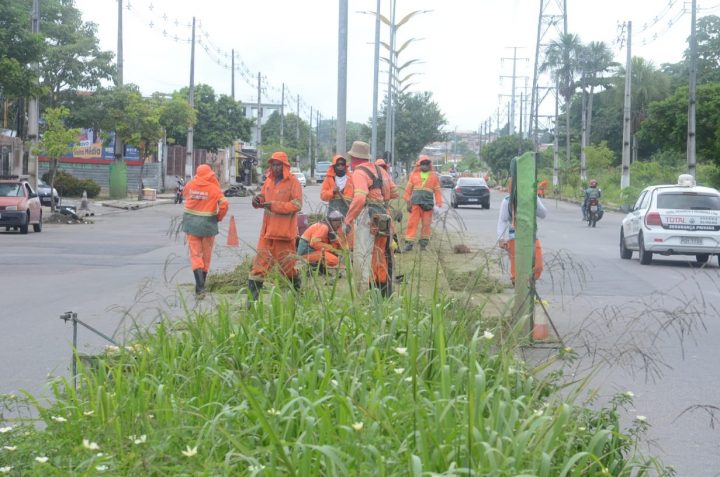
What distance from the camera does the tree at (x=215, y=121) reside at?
273 feet

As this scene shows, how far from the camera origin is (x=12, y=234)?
2909cm

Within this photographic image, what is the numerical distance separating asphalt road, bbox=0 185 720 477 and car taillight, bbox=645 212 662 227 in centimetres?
79

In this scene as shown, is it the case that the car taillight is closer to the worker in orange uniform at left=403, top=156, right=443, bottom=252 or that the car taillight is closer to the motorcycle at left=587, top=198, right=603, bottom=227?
the worker in orange uniform at left=403, top=156, right=443, bottom=252

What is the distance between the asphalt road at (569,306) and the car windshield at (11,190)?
129 cm

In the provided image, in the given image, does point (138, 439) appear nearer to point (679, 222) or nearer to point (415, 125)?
point (679, 222)

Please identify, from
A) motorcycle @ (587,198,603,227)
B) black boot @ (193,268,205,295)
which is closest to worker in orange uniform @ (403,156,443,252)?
black boot @ (193,268,205,295)

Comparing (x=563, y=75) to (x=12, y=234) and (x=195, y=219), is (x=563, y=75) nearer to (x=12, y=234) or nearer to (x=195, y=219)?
(x=12, y=234)

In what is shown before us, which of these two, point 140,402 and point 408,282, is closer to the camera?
point 140,402

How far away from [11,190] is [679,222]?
17.6m

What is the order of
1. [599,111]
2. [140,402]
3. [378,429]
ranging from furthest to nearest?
[599,111] < [140,402] < [378,429]

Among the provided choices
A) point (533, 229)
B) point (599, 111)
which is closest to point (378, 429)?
point (533, 229)

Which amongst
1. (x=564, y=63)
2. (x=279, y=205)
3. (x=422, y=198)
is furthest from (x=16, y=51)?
(x=564, y=63)

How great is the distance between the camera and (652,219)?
2044 cm

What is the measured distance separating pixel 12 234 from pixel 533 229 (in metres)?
21.7
